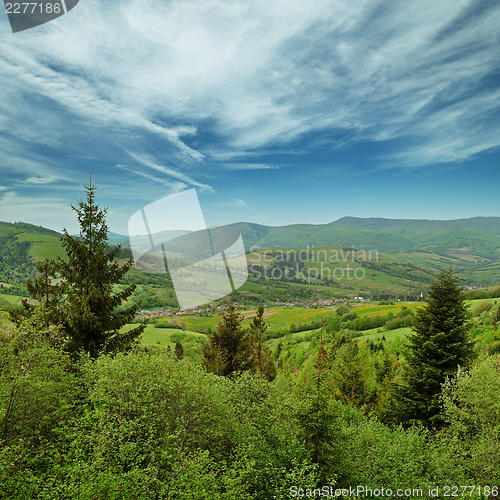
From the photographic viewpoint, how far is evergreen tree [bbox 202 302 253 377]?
30344 mm

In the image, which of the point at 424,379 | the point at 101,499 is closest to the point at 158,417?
the point at 101,499

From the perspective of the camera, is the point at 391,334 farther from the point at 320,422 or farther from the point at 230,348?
the point at 320,422

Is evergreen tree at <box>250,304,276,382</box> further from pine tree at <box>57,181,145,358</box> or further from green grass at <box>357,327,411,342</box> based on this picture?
green grass at <box>357,327,411,342</box>

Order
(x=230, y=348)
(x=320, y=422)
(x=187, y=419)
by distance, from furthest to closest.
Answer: (x=230, y=348), (x=320, y=422), (x=187, y=419)

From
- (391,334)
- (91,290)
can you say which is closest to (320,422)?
(91,290)

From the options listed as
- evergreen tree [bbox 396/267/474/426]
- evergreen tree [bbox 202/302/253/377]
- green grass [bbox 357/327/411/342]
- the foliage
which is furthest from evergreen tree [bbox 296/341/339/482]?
green grass [bbox 357/327/411/342]

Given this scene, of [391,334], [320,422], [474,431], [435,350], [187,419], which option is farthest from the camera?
[391,334]

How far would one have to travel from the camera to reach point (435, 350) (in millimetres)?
22656

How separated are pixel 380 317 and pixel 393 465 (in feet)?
427

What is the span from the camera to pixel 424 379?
22.4m

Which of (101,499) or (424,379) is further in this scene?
(424,379)

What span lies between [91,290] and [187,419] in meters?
9.42

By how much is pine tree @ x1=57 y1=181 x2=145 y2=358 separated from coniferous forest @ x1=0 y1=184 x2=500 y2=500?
77 millimetres

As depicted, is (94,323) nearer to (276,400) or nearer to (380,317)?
(276,400)
